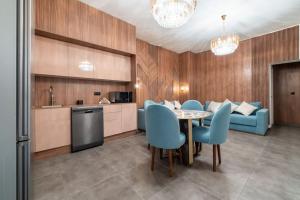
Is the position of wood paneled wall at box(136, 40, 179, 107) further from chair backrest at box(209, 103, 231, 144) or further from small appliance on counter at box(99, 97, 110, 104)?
chair backrest at box(209, 103, 231, 144)

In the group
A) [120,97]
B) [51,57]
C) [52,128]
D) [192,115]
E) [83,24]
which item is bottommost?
[52,128]

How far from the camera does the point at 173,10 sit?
6.53 feet

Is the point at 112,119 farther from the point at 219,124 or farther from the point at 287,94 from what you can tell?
the point at 287,94

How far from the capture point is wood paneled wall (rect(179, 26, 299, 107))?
13.2ft

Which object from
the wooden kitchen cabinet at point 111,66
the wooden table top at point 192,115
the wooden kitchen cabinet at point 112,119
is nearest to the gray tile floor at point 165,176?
the wooden kitchen cabinet at point 112,119

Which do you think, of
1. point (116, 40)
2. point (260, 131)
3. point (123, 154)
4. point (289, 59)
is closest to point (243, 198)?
point (123, 154)

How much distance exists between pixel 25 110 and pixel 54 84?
252 centimetres

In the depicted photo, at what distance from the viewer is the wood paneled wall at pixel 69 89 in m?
2.75

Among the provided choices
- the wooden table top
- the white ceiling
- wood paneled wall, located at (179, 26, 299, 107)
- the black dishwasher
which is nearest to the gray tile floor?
the black dishwasher

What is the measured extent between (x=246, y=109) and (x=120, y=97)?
375 cm

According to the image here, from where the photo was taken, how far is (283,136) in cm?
348

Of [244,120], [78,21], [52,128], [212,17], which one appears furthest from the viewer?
[244,120]

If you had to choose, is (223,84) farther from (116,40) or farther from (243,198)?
(243,198)

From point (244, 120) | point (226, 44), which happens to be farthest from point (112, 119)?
point (244, 120)
